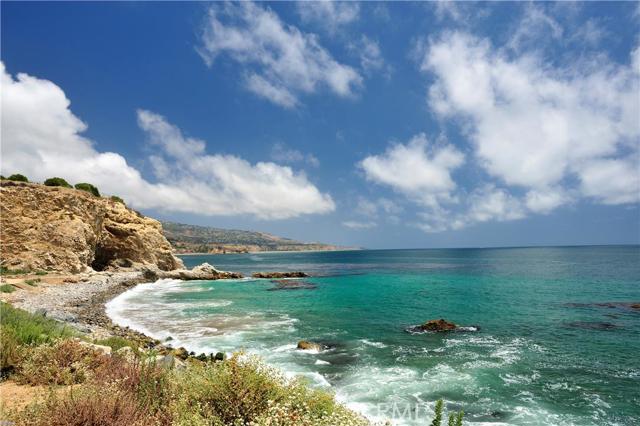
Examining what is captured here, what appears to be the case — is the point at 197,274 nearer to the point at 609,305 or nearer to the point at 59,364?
the point at 609,305

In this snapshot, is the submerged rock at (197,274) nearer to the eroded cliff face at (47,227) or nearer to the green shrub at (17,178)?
the eroded cliff face at (47,227)

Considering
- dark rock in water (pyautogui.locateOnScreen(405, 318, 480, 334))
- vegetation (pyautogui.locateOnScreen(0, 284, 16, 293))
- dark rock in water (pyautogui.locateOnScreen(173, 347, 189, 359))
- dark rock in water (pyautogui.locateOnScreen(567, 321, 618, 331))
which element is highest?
vegetation (pyautogui.locateOnScreen(0, 284, 16, 293))

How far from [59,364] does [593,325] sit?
3171 centimetres

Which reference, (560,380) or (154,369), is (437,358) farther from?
(154,369)

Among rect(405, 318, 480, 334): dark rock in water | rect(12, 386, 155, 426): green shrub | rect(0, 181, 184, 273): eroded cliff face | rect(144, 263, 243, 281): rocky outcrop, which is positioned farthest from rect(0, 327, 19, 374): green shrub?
rect(144, 263, 243, 281): rocky outcrop

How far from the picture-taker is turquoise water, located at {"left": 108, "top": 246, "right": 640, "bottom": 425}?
13.4 meters

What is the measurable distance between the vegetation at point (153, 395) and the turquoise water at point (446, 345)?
709cm

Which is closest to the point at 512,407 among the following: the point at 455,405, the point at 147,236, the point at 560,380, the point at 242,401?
the point at 455,405

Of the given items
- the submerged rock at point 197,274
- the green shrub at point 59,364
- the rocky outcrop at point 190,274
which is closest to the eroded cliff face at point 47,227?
the rocky outcrop at point 190,274

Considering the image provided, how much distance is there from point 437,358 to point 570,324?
572 inches

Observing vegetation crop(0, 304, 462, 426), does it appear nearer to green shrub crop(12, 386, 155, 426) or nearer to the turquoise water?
green shrub crop(12, 386, 155, 426)

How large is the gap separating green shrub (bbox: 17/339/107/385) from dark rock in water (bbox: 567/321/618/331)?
29.7 metres

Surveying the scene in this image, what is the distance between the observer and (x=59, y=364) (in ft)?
27.3

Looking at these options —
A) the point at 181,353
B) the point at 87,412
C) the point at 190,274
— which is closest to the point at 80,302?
the point at 181,353
